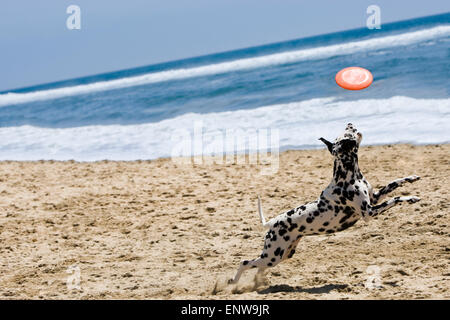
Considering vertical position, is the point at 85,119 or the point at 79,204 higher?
the point at 85,119

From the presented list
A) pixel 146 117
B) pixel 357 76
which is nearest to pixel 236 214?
pixel 357 76

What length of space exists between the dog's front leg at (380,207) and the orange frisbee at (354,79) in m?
1.64

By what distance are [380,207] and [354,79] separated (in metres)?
2.04

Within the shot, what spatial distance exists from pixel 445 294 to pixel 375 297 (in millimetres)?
553

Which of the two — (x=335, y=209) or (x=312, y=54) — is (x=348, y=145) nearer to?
(x=335, y=209)

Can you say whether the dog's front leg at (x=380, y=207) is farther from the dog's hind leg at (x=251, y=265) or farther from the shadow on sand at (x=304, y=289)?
the dog's hind leg at (x=251, y=265)

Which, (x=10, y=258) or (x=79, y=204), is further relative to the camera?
(x=79, y=204)

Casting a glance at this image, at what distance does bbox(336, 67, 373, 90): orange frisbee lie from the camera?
18.8 ft

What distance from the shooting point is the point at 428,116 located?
38.3 ft

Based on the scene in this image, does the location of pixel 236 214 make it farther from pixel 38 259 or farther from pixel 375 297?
pixel 375 297

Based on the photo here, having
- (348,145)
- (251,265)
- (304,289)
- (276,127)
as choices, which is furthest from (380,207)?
(276,127)

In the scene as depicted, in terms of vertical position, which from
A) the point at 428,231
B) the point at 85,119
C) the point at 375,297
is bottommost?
the point at 375,297

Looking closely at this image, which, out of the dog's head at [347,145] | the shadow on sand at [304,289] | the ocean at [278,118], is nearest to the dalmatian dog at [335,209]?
the dog's head at [347,145]

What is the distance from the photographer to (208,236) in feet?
21.7
